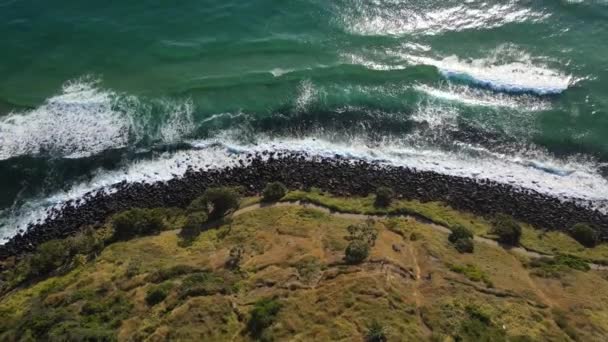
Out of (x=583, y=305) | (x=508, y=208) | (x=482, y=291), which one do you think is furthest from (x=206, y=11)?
(x=583, y=305)

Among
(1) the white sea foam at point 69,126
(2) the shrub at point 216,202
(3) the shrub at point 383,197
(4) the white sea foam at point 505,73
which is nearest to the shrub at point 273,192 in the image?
(2) the shrub at point 216,202

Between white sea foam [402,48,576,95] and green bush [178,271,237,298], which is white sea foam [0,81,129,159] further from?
white sea foam [402,48,576,95]

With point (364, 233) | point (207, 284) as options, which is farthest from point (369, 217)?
point (207, 284)

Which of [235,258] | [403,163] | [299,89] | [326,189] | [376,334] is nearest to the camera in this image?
[376,334]

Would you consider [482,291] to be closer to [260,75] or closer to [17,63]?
[260,75]

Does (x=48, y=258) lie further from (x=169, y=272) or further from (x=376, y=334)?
(x=376, y=334)

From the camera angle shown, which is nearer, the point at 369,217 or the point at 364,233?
the point at 364,233

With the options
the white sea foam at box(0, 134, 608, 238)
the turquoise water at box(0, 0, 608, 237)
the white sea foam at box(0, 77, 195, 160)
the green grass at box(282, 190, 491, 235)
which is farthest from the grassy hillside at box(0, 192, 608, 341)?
the white sea foam at box(0, 77, 195, 160)
